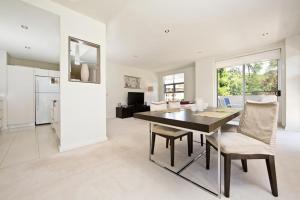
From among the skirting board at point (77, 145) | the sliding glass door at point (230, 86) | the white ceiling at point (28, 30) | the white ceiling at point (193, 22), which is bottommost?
the skirting board at point (77, 145)

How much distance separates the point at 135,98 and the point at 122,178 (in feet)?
17.1

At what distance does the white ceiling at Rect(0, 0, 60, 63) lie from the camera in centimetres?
210

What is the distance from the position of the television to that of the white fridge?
9.84ft

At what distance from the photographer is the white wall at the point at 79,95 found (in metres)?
2.17

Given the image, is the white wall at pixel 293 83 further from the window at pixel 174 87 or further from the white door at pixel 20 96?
the white door at pixel 20 96

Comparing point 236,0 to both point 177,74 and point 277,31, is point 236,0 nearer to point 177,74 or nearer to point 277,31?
point 277,31

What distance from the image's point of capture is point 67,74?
7.30 feet

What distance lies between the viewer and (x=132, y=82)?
680 cm

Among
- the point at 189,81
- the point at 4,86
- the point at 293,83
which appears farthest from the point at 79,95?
the point at 189,81

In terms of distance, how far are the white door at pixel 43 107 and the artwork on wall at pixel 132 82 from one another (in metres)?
3.08

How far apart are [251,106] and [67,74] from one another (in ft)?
9.08

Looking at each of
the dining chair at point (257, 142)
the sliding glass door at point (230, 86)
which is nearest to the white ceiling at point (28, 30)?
the dining chair at point (257, 142)

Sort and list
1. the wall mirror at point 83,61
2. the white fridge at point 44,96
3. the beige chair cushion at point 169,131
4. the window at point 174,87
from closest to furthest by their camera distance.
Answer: the beige chair cushion at point 169,131 → the wall mirror at point 83,61 → the white fridge at point 44,96 → the window at point 174,87

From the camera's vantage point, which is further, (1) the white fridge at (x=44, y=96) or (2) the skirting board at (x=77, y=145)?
(1) the white fridge at (x=44, y=96)
